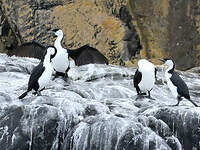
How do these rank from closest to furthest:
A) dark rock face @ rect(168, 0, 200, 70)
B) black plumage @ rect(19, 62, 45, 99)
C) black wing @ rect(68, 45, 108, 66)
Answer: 1. black plumage @ rect(19, 62, 45, 99)
2. black wing @ rect(68, 45, 108, 66)
3. dark rock face @ rect(168, 0, 200, 70)

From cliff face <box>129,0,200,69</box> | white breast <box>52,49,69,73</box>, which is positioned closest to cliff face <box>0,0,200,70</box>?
cliff face <box>129,0,200,69</box>

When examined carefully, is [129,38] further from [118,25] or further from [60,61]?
[60,61]

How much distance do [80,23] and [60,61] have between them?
7.95 m

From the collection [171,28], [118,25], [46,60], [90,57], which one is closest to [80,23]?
[118,25]

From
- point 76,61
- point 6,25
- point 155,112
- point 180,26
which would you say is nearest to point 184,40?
point 180,26

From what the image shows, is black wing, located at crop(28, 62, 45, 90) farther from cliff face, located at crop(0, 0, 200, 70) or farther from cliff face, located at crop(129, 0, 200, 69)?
cliff face, located at crop(129, 0, 200, 69)

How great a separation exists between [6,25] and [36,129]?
467 inches

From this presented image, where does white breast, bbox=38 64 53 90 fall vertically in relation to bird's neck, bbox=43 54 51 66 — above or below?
below

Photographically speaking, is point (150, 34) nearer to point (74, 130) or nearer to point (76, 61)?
point (76, 61)

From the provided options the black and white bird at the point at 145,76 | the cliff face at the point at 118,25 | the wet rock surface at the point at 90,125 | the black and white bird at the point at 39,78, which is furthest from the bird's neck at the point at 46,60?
the cliff face at the point at 118,25

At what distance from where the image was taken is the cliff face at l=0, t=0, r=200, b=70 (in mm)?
17969

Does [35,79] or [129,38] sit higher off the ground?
[35,79]

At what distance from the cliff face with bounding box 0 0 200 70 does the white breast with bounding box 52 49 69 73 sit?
7.33 metres

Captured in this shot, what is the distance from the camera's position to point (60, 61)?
10.4 m
